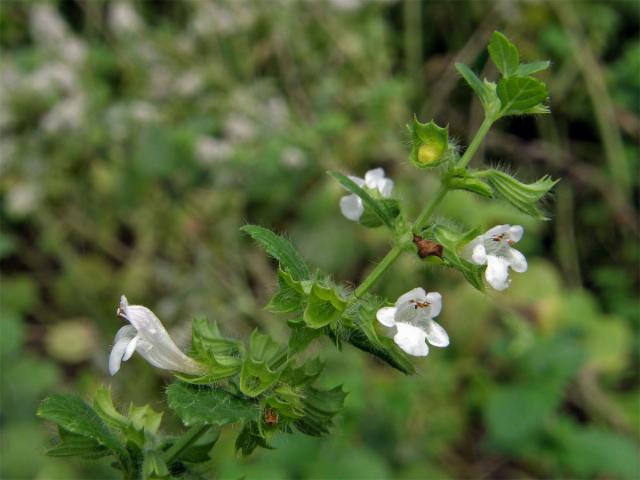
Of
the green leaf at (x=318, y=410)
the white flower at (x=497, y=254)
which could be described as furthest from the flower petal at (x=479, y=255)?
the green leaf at (x=318, y=410)

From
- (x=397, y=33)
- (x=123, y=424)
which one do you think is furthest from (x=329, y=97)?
(x=123, y=424)

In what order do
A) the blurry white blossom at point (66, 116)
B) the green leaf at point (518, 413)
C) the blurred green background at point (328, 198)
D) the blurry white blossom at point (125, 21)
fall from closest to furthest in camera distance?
the green leaf at point (518, 413) → the blurred green background at point (328, 198) → the blurry white blossom at point (66, 116) → the blurry white blossom at point (125, 21)

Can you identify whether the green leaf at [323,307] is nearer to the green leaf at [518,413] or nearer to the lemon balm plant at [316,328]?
the lemon balm plant at [316,328]

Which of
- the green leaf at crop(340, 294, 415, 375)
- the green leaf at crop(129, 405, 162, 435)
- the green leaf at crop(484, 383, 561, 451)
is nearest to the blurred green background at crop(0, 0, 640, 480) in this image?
the green leaf at crop(484, 383, 561, 451)

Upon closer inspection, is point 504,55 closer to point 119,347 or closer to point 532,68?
point 532,68

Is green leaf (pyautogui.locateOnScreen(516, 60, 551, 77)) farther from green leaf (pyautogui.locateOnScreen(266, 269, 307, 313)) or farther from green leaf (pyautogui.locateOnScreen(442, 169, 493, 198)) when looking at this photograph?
green leaf (pyautogui.locateOnScreen(266, 269, 307, 313))

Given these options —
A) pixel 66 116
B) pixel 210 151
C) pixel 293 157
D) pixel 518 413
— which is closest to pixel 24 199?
pixel 66 116

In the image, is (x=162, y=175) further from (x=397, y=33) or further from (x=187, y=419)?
(x=187, y=419)
